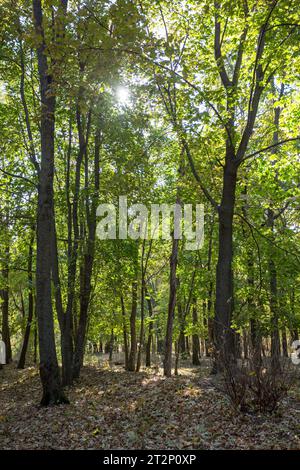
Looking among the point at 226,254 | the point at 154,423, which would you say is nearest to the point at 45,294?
the point at 154,423

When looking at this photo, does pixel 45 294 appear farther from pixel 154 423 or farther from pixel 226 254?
pixel 226 254

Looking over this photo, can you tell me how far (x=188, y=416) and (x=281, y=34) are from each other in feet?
27.4

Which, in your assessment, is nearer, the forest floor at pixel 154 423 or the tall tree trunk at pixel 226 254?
the forest floor at pixel 154 423

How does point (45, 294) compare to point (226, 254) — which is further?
point (226, 254)

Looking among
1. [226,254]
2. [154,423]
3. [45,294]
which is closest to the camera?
[154,423]

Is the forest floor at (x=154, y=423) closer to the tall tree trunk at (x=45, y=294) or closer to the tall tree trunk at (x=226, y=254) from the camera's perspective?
the tall tree trunk at (x=45, y=294)

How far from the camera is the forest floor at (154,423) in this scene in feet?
18.1

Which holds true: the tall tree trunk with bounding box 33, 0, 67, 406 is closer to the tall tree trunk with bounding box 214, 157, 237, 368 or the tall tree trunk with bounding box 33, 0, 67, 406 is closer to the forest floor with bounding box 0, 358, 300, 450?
the forest floor with bounding box 0, 358, 300, 450

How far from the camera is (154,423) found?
21.2 feet

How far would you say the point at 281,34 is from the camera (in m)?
8.38

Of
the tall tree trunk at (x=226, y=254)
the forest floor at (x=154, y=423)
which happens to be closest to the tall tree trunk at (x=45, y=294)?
the forest floor at (x=154, y=423)

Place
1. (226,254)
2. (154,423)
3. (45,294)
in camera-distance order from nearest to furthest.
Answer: (154,423)
(45,294)
(226,254)
